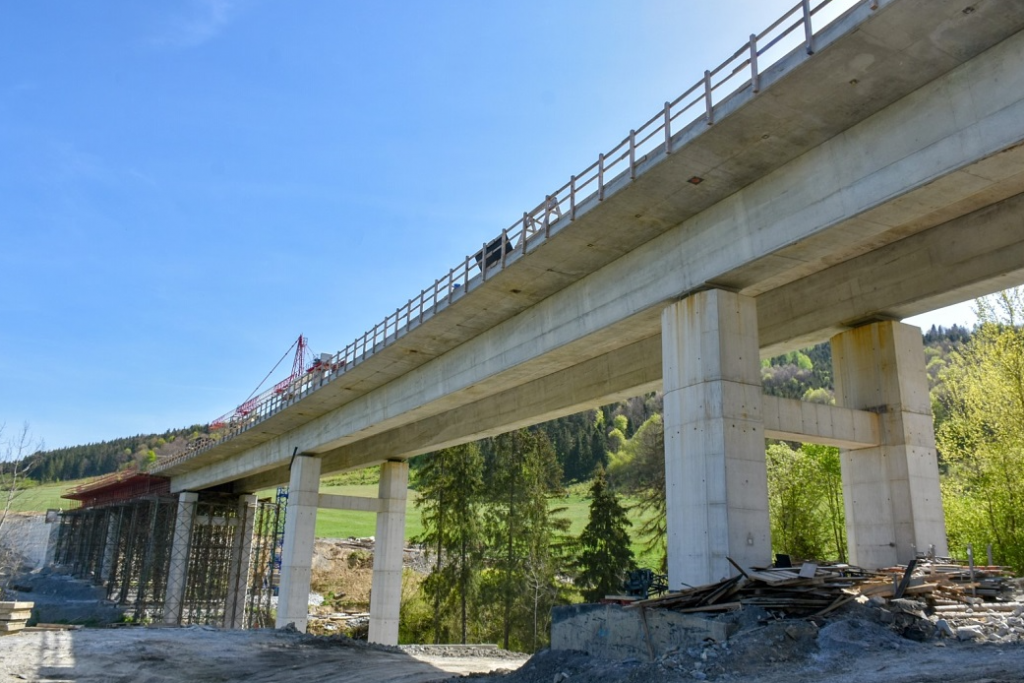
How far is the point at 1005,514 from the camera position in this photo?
89.6 ft

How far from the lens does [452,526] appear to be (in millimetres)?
52938

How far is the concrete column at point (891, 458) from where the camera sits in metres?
17.9

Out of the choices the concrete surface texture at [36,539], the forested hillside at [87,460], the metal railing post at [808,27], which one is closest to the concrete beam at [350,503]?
the metal railing post at [808,27]

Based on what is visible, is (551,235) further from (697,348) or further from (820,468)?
(820,468)

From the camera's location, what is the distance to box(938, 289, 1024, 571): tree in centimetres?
2619

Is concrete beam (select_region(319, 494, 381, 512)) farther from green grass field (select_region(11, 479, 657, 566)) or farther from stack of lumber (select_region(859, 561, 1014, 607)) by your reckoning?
green grass field (select_region(11, 479, 657, 566))

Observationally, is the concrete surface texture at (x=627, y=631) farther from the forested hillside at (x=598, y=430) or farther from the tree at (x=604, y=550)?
the forested hillside at (x=598, y=430)

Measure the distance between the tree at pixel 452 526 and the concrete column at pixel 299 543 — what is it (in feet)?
46.8

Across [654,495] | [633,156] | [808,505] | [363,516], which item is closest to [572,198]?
[633,156]

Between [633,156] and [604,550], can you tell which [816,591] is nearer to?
[633,156]

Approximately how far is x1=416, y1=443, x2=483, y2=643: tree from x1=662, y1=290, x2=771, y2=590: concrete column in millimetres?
36822

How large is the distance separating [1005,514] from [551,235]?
20.8m

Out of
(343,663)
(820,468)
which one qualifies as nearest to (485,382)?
(343,663)

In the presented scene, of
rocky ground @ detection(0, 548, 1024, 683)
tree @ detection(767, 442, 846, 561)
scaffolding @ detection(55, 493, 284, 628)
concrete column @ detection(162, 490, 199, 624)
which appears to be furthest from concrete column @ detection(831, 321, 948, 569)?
concrete column @ detection(162, 490, 199, 624)
